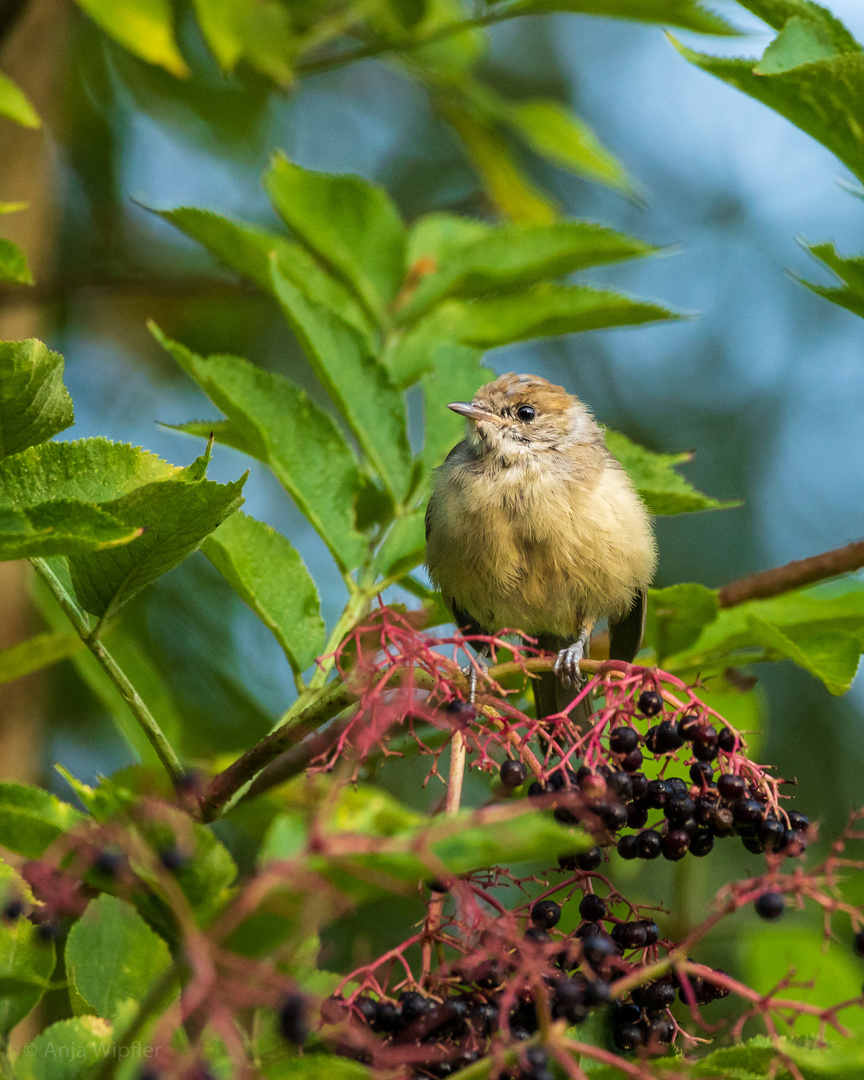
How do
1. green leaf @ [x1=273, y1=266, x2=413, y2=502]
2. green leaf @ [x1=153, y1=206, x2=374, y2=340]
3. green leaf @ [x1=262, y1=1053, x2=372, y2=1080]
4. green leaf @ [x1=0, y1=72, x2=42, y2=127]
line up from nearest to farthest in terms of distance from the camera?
green leaf @ [x1=262, y1=1053, x2=372, y2=1080]
green leaf @ [x1=0, y1=72, x2=42, y2=127]
green leaf @ [x1=273, y1=266, x2=413, y2=502]
green leaf @ [x1=153, y1=206, x2=374, y2=340]

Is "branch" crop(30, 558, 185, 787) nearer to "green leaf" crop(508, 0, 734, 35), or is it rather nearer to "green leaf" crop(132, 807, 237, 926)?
"green leaf" crop(132, 807, 237, 926)

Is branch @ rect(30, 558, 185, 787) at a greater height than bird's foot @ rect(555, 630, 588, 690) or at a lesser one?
greater

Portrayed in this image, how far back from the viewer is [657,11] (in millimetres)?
3502

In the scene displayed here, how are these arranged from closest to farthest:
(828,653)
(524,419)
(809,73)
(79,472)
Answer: (79,472) → (809,73) → (828,653) → (524,419)

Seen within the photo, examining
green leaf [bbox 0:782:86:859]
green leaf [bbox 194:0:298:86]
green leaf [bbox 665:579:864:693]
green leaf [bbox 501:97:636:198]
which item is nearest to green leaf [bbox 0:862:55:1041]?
green leaf [bbox 0:782:86:859]

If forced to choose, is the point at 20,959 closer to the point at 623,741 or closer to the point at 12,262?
the point at 623,741

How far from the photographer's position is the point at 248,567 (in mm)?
2660

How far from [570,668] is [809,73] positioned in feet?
5.03

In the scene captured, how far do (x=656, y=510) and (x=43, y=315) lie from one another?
3.04 metres

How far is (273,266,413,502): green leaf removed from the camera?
2.92 m

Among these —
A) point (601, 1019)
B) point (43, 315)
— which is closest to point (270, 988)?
point (601, 1019)

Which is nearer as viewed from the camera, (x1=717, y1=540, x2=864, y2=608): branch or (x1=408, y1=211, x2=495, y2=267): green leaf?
(x1=717, y1=540, x2=864, y2=608): branch

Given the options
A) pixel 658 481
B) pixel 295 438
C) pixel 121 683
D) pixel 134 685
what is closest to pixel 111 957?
pixel 121 683

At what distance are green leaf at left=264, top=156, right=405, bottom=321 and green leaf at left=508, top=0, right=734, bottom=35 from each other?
2.68 feet
